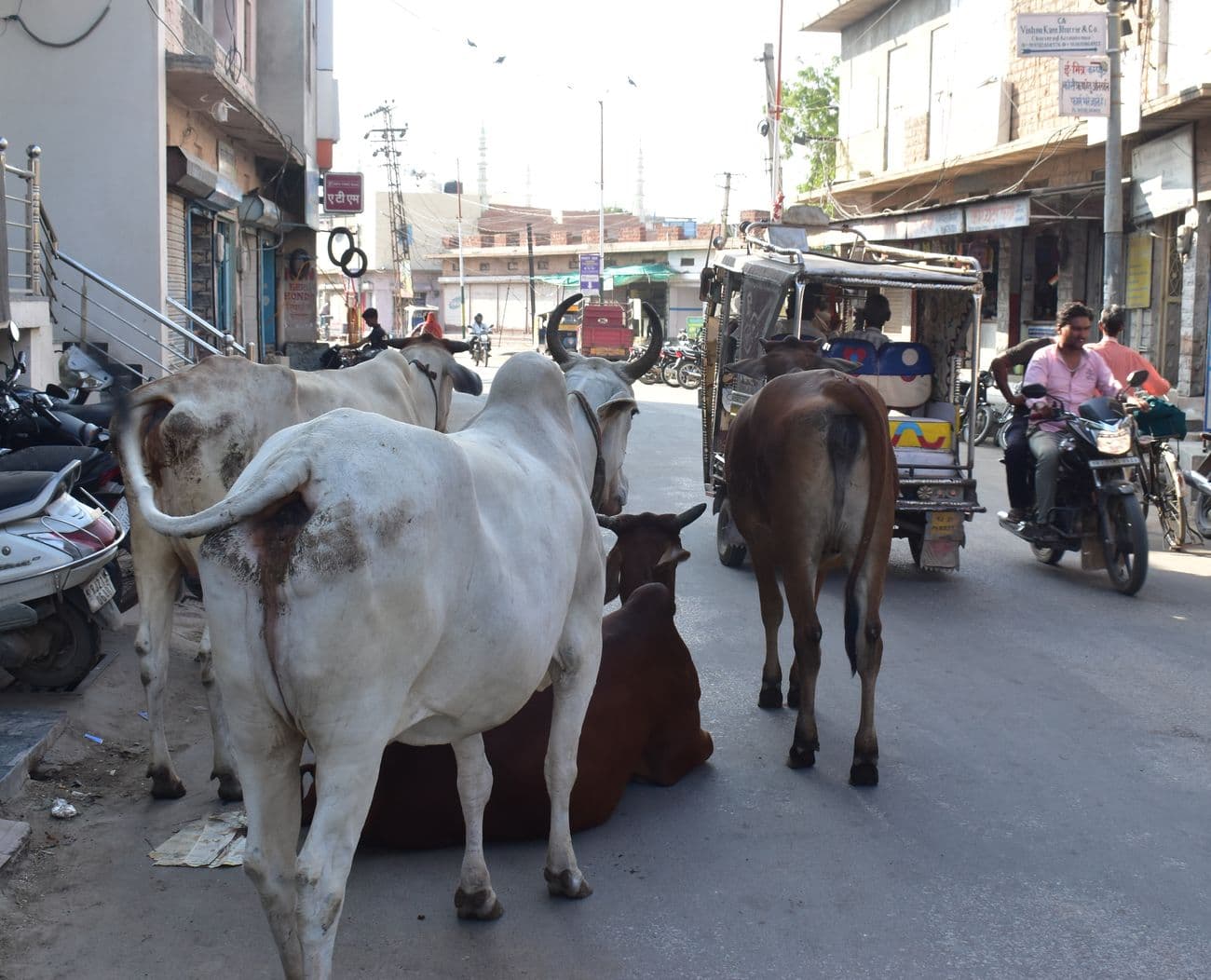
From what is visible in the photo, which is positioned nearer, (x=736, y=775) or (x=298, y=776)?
(x=298, y=776)

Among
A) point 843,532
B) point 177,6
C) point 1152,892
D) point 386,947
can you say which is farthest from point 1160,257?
point 386,947

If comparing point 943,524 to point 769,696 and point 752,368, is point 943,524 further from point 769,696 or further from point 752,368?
point 769,696

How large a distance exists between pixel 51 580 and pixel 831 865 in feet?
11.4

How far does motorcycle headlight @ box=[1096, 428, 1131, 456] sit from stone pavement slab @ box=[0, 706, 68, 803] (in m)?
6.64

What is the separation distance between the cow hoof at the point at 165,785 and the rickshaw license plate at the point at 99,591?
1.23 m

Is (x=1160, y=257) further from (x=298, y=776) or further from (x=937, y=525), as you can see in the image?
(x=298, y=776)

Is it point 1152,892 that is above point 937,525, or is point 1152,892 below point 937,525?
below

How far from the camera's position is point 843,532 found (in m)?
5.54

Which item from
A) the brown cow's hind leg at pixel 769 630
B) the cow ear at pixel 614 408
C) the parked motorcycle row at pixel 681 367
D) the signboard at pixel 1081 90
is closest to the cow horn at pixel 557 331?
the cow ear at pixel 614 408

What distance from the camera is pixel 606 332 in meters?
37.0

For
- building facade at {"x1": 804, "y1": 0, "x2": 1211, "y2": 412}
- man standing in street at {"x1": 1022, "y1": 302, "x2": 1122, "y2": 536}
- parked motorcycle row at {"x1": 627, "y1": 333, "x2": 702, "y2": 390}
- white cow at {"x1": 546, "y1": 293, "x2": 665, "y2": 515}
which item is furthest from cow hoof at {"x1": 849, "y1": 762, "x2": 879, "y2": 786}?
parked motorcycle row at {"x1": 627, "y1": 333, "x2": 702, "y2": 390}

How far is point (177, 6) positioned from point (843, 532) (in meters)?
11.4

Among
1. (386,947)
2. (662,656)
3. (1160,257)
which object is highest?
(1160,257)

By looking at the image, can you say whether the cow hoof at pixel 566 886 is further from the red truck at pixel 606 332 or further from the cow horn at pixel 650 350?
the red truck at pixel 606 332
